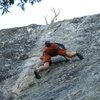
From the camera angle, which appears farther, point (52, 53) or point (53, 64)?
point (53, 64)

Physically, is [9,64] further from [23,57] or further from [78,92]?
[78,92]

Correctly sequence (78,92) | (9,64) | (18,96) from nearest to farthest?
(78,92)
(18,96)
(9,64)

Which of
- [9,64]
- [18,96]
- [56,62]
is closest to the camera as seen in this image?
[18,96]

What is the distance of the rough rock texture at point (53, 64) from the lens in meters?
11.1

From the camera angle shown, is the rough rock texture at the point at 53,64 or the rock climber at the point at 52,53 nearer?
the rough rock texture at the point at 53,64

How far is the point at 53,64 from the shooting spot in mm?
13367

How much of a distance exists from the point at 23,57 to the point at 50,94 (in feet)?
13.8

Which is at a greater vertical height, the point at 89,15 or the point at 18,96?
the point at 89,15

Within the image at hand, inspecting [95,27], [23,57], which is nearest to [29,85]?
[23,57]

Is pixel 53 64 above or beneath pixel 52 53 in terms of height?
beneath

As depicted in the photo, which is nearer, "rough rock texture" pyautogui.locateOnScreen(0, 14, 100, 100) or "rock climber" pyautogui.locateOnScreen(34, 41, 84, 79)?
"rough rock texture" pyautogui.locateOnScreen(0, 14, 100, 100)

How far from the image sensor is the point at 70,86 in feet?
36.7

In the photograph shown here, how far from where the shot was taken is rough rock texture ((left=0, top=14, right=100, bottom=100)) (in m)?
11.1

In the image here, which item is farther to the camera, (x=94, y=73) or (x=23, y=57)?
(x=23, y=57)
